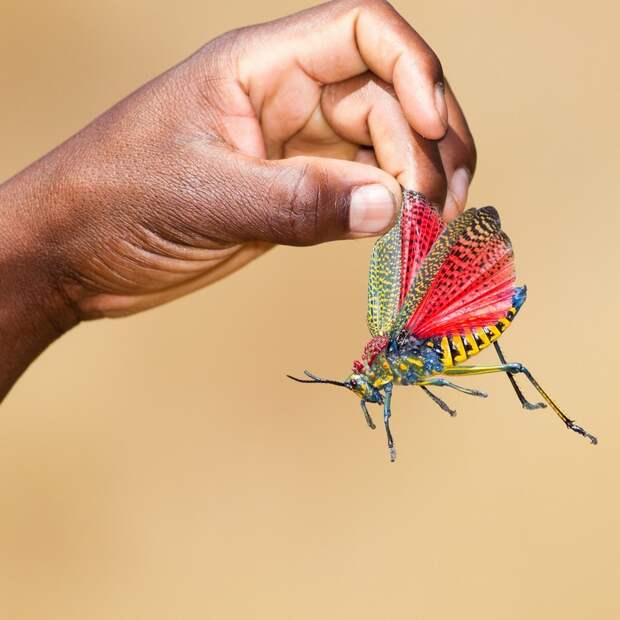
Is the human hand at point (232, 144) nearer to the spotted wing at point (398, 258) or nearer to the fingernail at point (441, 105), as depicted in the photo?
the fingernail at point (441, 105)

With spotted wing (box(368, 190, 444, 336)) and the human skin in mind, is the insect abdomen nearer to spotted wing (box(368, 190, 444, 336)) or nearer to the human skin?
spotted wing (box(368, 190, 444, 336))

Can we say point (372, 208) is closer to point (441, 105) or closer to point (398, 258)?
point (398, 258)

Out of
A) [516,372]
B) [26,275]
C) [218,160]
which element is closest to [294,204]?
[218,160]

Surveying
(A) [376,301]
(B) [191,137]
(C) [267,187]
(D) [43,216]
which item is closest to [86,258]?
(D) [43,216]

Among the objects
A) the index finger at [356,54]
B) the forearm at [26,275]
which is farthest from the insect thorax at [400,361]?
the forearm at [26,275]

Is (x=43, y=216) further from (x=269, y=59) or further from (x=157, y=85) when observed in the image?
(x=269, y=59)

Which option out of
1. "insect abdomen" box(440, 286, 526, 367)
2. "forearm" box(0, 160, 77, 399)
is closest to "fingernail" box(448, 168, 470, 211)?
"insect abdomen" box(440, 286, 526, 367)
